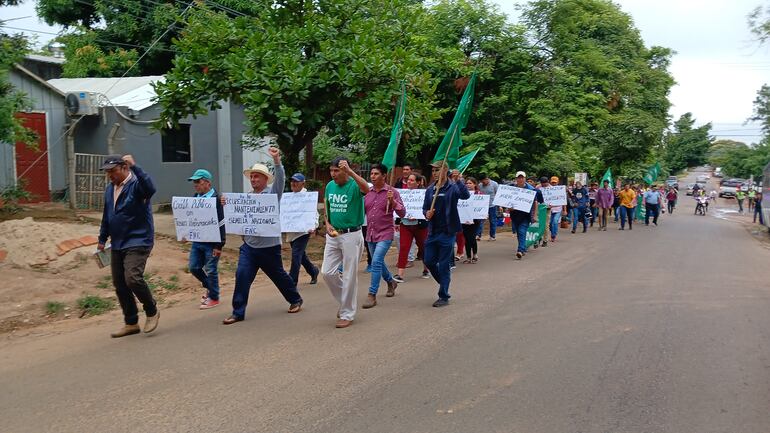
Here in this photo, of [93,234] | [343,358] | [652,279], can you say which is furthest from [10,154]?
[652,279]

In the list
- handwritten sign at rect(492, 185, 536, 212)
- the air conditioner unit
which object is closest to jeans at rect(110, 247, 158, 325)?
handwritten sign at rect(492, 185, 536, 212)

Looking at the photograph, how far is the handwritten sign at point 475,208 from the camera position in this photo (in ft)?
38.6

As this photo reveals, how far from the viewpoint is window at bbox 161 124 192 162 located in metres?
19.5

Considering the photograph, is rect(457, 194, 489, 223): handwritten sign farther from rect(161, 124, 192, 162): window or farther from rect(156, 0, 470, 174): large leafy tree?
rect(161, 124, 192, 162): window

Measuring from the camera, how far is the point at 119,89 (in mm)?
20281

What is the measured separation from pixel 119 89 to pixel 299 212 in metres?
14.1

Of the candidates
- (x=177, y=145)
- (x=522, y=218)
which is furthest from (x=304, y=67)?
(x=177, y=145)

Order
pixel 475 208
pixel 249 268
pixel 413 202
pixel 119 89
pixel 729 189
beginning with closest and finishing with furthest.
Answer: pixel 249 268 < pixel 413 202 < pixel 475 208 < pixel 119 89 < pixel 729 189

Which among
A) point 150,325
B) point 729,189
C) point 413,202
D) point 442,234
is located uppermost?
point 413,202

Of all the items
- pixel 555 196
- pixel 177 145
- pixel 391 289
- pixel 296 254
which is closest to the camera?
pixel 391 289

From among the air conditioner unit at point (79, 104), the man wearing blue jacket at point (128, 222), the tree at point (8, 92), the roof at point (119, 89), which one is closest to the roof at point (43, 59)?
the roof at point (119, 89)

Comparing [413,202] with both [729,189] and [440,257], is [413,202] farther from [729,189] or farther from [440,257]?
[729,189]

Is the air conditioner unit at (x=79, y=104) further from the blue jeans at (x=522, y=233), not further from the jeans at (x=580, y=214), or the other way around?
the jeans at (x=580, y=214)

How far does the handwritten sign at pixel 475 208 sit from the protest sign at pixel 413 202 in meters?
1.27
